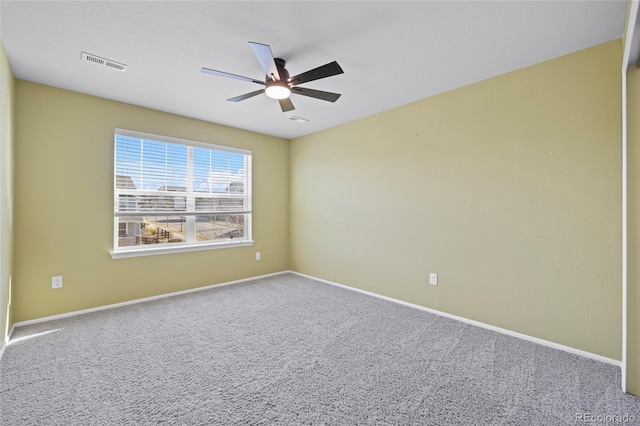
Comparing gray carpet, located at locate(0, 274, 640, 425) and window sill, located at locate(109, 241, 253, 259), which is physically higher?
window sill, located at locate(109, 241, 253, 259)

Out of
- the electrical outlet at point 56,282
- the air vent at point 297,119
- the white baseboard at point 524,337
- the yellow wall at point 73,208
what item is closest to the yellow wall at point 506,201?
the white baseboard at point 524,337

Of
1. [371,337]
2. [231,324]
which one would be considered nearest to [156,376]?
[231,324]

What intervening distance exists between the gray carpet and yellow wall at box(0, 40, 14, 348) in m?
0.33

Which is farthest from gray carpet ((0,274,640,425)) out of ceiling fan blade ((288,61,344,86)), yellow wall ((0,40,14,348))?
ceiling fan blade ((288,61,344,86))

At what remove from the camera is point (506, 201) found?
266 centimetres

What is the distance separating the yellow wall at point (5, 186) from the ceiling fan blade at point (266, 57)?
2.02 m

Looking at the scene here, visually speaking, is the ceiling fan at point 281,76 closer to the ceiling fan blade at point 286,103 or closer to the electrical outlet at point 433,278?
the ceiling fan blade at point 286,103

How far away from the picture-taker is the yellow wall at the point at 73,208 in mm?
2838

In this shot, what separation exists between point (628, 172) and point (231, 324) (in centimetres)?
338

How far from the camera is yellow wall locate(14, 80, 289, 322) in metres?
2.84

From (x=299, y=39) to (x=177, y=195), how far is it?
2.76 meters

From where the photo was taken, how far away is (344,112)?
3715mm

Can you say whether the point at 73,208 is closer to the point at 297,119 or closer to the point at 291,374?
the point at 297,119

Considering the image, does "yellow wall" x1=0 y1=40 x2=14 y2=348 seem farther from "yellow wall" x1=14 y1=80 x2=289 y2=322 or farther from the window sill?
the window sill
